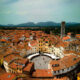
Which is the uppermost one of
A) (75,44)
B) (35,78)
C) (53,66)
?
(75,44)

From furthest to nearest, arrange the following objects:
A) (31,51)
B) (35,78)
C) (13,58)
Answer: (31,51), (13,58), (35,78)

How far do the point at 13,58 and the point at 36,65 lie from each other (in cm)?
1110

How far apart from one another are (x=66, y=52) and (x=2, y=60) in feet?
95.5

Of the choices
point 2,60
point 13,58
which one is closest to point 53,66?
point 13,58

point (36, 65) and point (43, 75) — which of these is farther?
point (36, 65)

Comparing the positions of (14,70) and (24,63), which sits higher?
(24,63)

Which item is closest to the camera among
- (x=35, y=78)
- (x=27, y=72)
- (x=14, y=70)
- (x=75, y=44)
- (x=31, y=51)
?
(x=35, y=78)

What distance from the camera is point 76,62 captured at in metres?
29.4

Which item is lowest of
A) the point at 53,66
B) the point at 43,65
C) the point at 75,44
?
the point at 43,65

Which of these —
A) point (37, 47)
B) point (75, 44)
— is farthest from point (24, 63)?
point (75, 44)

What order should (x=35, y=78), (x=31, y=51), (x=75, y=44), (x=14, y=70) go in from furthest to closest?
(x=31, y=51), (x=75, y=44), (x=14, y=70), (x=35, y=78)

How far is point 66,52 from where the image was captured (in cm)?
3922

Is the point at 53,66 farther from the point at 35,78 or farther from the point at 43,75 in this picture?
the point at 35,78

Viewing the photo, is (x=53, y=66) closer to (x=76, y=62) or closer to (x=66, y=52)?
(x=76, y=62)
